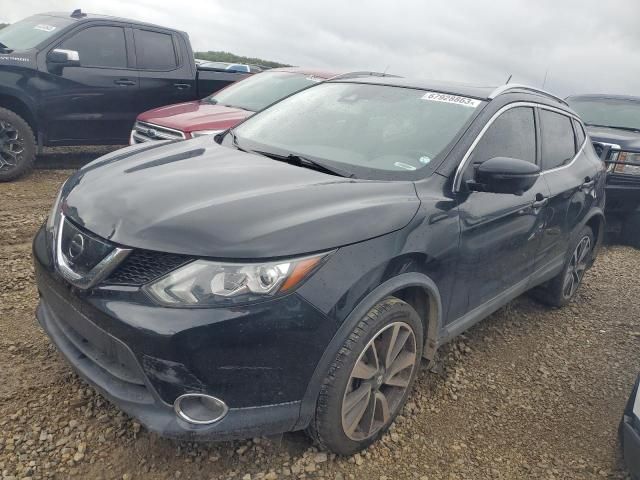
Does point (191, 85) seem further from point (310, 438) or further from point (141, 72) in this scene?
point (310, 438)

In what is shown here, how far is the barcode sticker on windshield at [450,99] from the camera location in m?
3.03

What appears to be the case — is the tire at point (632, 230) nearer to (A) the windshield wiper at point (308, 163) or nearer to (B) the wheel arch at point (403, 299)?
(B) the wheel arch at point (403, 299)

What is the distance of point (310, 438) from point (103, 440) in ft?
3.00

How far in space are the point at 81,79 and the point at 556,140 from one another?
5215mm

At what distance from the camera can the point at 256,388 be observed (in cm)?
201

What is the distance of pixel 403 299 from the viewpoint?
8.39 ft

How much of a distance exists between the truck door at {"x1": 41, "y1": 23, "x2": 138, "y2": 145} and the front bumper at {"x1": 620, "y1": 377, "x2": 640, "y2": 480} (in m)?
6.17

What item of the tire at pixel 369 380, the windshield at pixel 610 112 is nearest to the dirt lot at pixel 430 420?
the tire at pixel 369 380

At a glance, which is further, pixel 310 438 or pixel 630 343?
pixel 630 343

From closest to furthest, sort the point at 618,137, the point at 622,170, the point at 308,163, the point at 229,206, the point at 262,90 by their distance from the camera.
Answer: the point at 229,206
the point at 308,163
the point at 622,170
the point at 618,137
the point at 262,90

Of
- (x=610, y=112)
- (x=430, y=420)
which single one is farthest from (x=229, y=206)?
(x=610, y=112)

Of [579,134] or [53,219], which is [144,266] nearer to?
[53,219]

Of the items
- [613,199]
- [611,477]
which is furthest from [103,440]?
[613,199]

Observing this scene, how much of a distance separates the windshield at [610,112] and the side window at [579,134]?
10.9 ft
